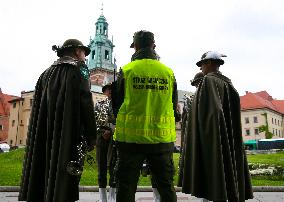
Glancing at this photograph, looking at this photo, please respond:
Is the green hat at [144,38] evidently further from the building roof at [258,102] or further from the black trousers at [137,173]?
the building roof at [258,102]

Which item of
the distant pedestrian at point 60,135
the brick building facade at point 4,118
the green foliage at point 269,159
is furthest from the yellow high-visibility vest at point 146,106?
the brick building facade at point 4,118

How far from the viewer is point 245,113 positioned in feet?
318

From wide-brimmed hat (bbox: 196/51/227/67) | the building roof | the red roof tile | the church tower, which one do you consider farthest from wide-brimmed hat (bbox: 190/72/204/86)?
the red roof tile

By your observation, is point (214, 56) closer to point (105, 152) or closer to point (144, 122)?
point (144, 122)

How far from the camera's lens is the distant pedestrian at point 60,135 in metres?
4.42

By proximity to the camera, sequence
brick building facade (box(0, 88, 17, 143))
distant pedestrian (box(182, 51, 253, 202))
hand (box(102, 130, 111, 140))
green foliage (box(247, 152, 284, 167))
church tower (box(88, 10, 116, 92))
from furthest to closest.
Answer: brick building facade (box(0, 88, 17, 143)) → church tower (box(88, 10, 116, 92)) → green foliage (box(247, 152, 284, 167)) → hand (box(102, 130, 111, 140)) → distant pedestrian (box(182, 51, 253, 202))

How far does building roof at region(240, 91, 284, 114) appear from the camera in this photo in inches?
3784

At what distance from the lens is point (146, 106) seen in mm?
4621

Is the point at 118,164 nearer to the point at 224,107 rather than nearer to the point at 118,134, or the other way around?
the point at 118,134

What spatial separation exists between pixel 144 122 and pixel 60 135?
0.99 m

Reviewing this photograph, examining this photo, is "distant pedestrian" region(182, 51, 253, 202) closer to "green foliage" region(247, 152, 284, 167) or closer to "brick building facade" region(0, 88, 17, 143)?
"green foliage" region(247, 152, 284, 167)

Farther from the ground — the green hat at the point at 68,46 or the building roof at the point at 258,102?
the building roof at the point at 258,102

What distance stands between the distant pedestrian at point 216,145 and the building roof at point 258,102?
93071mm

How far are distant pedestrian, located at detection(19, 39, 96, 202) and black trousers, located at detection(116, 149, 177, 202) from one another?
1.63ft
